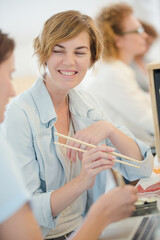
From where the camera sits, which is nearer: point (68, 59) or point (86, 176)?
point (86, 176)

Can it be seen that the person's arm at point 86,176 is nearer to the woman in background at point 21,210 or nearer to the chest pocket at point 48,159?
the chest pocket at point 48,159

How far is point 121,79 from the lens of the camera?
2285 millimetres

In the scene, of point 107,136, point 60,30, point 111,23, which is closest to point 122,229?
point 107,136

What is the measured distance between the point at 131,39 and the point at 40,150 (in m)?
1.51

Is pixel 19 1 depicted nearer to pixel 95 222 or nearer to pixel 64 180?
pixel 64 180

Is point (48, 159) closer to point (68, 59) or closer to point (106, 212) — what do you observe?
point (68, 59)

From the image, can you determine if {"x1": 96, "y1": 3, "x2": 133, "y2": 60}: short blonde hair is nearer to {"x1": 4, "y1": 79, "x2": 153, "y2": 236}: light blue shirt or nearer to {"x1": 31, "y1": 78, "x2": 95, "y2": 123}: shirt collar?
{"x1": 31, "y1": 78, "x2": 95, "y2": 123}: shirt collar

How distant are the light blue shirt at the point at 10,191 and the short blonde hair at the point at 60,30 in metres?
0.69

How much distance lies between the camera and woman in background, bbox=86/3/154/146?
2.24 m

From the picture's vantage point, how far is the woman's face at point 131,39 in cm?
250

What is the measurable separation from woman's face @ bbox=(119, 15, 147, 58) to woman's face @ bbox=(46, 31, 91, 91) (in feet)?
3.87

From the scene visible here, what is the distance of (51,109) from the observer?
1.34m

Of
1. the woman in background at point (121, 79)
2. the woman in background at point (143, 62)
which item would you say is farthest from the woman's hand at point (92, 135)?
the woman in background at point (143, 62)

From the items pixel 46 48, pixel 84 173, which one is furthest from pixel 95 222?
pixel 46 48
